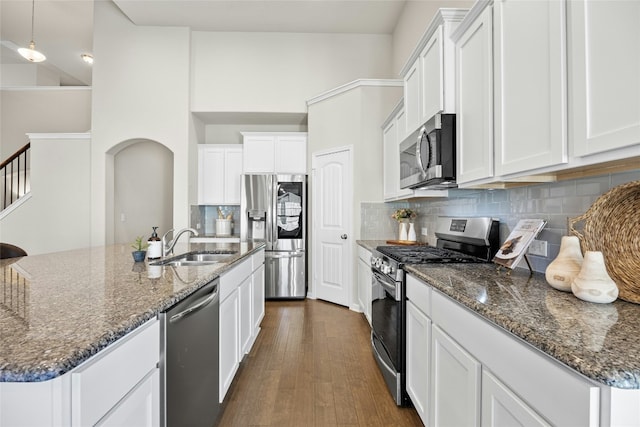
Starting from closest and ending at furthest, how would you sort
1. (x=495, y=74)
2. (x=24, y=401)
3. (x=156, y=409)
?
(x=24, y=401), (x=156, y=409), (x=495, y=74)

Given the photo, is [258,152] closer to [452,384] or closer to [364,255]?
[364,255]

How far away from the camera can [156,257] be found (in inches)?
82.8

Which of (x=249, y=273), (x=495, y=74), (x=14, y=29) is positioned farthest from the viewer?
(x=14, y=29)

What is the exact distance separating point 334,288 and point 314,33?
382cm

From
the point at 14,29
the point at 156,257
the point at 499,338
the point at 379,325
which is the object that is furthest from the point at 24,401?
the point at 14,29

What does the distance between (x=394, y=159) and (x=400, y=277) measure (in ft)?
6.12

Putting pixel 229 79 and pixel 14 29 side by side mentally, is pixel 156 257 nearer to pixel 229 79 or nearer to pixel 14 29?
pixel 229 79

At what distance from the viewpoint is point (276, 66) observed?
5.05m

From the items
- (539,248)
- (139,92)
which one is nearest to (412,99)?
(539,248)

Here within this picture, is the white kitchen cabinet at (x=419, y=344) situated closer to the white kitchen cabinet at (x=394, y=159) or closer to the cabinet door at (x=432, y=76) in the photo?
the cabinet door at (x=432, y=76)

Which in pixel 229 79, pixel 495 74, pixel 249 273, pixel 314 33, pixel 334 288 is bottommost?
pixel 334 288

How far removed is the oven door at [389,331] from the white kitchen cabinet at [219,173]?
3.32 meters

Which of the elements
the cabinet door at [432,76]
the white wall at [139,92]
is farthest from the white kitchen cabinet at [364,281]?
the white wall at [139,92]

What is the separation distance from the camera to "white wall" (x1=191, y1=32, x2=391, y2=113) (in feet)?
16.4
